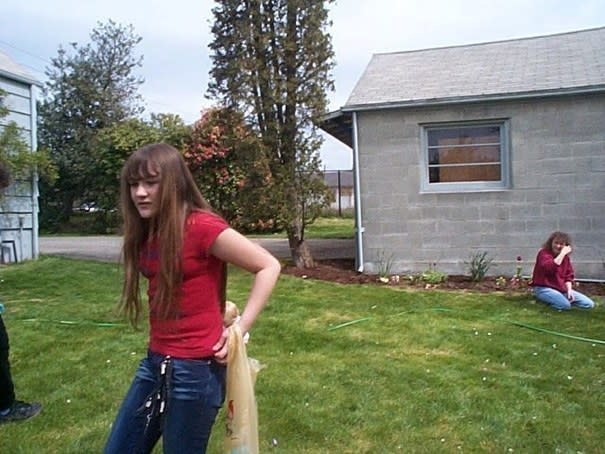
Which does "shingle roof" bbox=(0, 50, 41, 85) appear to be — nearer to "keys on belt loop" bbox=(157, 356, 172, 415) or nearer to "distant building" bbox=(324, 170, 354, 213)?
"keys on belt loop" bbox=(157, 356, 172, 415)

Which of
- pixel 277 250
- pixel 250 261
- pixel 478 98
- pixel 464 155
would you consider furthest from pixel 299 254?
pixel 250 261

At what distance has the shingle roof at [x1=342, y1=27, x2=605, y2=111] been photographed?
29.4ft

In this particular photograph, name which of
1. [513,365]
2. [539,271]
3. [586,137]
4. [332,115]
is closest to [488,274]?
[539,271]

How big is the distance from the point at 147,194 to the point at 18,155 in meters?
9.94

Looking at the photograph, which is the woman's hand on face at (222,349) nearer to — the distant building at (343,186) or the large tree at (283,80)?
the large tree at (283,80)

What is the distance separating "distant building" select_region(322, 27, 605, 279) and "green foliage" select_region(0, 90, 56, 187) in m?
5.47

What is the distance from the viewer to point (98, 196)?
23.2 metres

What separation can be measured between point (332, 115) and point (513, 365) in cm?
590

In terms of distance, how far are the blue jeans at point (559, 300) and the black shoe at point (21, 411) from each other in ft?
18.1

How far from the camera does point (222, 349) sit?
207 cm

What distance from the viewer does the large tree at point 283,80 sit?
9.63m

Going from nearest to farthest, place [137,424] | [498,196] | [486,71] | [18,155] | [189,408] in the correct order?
[189,408], [137,424], [498,196], [486,71], [18,155]

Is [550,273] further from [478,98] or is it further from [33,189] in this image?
[33,189]

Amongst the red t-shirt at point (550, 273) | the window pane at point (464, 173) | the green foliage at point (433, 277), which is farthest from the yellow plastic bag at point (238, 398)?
the window pane at point (464, 173)
